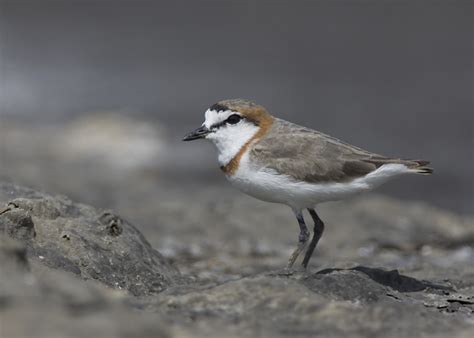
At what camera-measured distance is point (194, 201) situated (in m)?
12.8

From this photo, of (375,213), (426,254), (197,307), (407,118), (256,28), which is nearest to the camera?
(197,307)

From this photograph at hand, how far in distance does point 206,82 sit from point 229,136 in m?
14.8

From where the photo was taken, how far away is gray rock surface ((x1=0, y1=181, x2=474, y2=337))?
462cm

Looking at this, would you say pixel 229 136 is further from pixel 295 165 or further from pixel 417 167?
pixel 417 167

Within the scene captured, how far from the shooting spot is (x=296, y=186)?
7324 mm

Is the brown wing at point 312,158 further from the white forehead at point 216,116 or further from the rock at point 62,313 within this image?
the rock at point 62,313

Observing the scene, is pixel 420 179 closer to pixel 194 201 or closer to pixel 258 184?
pixel 194 201

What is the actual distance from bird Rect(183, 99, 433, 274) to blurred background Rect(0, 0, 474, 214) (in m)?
5.22

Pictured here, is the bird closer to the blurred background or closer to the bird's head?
the bird's head

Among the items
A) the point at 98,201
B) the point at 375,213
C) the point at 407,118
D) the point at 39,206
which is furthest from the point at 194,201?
the point at 407,118

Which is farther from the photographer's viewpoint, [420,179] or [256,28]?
[256,28]

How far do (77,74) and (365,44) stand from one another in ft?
25.8

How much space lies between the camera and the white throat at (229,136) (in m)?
7.62

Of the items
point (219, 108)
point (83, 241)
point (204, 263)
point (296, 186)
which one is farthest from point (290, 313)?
point (204, 263)
